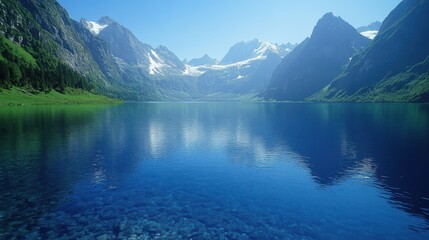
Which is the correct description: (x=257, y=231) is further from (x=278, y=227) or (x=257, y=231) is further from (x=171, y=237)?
(x=171, y=237)

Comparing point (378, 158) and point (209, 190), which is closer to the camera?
point (209, 190)

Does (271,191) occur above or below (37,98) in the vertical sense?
below

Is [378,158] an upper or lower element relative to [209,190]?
upper

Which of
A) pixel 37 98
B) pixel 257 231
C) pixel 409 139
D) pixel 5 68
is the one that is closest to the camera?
pixel 257 231

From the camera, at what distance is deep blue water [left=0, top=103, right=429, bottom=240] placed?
85.5ft

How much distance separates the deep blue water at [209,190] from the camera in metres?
26.0

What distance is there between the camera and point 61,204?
1195 inches

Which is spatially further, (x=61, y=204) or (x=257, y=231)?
(x=61, y=204)

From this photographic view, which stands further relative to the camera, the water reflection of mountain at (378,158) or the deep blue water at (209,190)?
the water reflection of mountain at (378,158)

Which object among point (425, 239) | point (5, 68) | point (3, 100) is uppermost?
point (5, 68)

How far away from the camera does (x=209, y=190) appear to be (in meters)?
37.0

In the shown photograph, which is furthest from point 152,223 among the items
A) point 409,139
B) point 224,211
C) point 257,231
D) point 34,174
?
point 409,139

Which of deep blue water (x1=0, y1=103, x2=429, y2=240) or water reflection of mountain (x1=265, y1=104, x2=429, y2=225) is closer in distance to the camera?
deep blue water (x1=0, y1=103, x2=429, y2=240)

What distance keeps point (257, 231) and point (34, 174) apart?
108 ft
